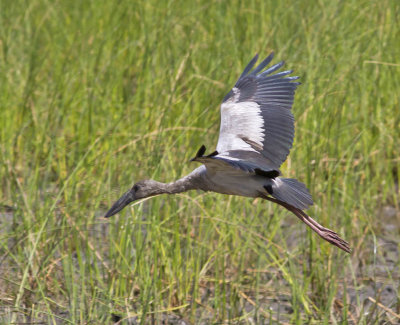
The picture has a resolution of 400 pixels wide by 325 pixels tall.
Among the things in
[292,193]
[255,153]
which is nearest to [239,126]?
[255,153]

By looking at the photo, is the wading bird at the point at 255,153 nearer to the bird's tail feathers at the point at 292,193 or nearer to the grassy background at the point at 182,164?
the bird's tail feathers at the point at 292,193

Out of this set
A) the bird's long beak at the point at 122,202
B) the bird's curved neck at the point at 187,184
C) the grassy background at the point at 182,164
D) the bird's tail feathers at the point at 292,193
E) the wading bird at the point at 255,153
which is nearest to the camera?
the bird's tail feathers at the point at 292,193

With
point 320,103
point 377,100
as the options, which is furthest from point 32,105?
point 377,100

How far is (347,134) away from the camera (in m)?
5.62

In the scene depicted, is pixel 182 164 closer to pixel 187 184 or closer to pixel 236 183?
pixel 187 184

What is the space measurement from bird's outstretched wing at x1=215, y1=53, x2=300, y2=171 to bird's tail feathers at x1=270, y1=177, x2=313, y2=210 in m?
0.11

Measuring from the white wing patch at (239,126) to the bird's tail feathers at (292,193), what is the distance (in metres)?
0.27

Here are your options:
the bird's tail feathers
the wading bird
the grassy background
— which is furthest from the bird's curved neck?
the bird's tail feathers

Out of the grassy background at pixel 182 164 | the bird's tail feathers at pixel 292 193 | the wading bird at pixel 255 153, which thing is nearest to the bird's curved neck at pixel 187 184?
the wading bird at pixel 255 153

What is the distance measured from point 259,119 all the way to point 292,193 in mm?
588

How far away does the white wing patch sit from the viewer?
171 inches

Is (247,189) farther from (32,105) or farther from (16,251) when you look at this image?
(32,105)

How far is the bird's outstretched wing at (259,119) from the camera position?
14.1 ft

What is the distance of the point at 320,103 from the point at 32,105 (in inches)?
79.9
